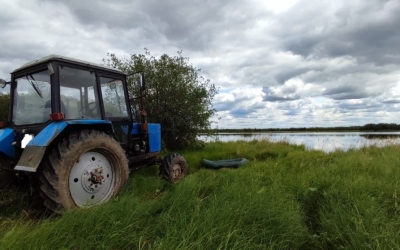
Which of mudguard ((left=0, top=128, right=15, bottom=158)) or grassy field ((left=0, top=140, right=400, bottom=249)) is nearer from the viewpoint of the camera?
grassy field ((left=0, top=140, right=400, bottom=249))

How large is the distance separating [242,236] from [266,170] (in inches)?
129

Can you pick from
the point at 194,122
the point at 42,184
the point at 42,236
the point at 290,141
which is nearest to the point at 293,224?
the point at 42,236

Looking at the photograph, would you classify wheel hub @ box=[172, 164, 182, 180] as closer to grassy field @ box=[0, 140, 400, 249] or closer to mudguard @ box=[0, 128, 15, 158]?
grassy field @ box=[0, 140, 400, 249]

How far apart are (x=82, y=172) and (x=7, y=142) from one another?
132 centimetres

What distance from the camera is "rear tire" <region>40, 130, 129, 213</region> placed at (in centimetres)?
309

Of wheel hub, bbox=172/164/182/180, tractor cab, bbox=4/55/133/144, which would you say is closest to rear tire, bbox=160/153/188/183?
wheel hub, bbox=172/164/182/180

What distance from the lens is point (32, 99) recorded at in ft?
13.0

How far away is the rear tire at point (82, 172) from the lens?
10.2 feet

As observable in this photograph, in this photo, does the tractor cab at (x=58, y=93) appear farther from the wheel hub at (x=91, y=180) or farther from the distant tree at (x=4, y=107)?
the distant tree at (x=4, y=107)

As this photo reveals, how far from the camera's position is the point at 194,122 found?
997cm

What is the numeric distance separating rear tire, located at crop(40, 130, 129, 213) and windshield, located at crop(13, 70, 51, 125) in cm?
71

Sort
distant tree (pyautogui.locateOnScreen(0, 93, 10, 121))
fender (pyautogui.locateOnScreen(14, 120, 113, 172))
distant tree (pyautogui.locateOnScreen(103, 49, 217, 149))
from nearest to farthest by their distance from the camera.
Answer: fender (pyautogui.locateOnScreen(14, 120, 113, 172))
distant tree (pyautogui.locateOnScreen(103, 49, 217, 149))
distant tree (pyautogui.locateOnScreen(0, 93, 10, 121))

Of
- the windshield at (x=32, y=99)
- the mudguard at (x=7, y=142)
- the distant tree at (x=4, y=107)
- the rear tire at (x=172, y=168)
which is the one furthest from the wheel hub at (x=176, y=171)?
the distant tree at (x=4, y=107)

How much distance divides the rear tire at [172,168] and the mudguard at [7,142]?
2437 millimetres
